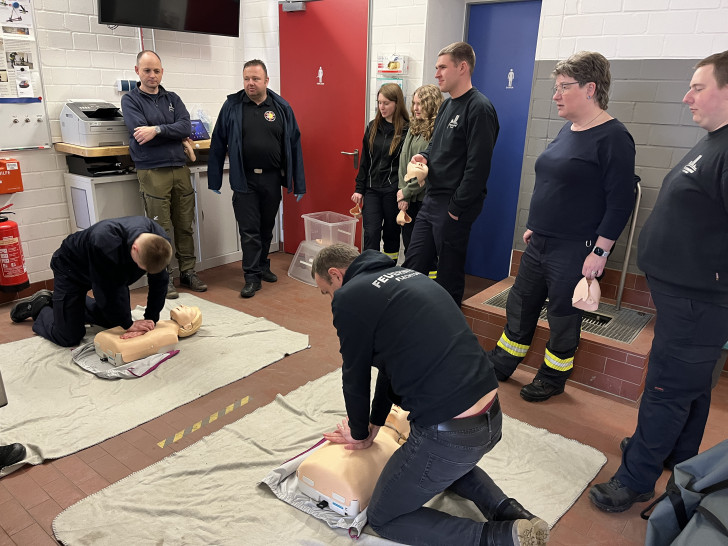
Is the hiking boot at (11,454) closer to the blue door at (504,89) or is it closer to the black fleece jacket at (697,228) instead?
the black fleece jacket at (697,228)

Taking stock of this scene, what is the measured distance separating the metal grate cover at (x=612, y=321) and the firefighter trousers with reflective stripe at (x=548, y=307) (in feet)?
1.33

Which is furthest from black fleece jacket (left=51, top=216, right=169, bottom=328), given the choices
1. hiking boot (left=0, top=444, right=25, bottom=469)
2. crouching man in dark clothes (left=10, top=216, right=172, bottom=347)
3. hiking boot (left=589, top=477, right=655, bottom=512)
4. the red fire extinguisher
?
hiking boot (left=589, top=477, right=655, bottom=512)

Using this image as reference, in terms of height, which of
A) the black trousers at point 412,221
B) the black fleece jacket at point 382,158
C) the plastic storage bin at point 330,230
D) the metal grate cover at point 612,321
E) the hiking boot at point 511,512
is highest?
the black fleece jacket at point 382,158

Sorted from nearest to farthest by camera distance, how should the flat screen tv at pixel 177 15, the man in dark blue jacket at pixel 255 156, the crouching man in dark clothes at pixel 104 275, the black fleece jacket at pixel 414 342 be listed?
the black fleece jacket at pixel 414 342 → the crouching man in dark clothes at pixel 104 275 → the flat screen tv at pixel 177 15 → the man in dark blue jacket at pixel 255 156

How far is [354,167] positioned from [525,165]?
163 cm

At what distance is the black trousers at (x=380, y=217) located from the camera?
4.41m

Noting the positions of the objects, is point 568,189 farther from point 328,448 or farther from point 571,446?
point 328,448

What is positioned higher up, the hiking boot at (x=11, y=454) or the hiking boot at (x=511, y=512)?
the hiking boot at (x=511, y=512)

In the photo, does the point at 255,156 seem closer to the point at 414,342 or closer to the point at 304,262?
the point at 304,262

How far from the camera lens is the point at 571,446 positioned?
2.67 metres

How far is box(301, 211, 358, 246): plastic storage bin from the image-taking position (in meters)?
4.80

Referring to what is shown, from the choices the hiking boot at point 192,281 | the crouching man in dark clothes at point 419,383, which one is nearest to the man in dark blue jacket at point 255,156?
the hiking boot at point 192,281

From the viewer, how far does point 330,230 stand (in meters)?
4.80

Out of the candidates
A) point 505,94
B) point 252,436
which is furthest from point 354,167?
point 252,436
